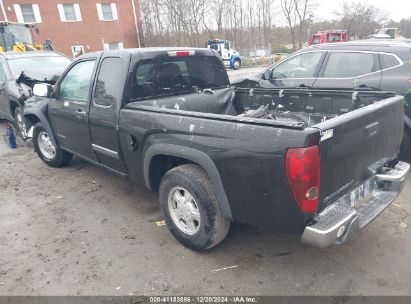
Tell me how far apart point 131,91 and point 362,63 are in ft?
11.2

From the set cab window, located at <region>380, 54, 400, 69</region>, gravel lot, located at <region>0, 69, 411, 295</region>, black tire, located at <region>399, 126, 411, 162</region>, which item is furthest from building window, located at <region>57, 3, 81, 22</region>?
black tire, located at <region>399, 126, 411, 162</region>

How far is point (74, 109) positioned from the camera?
4262mm

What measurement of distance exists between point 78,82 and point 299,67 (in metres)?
3.57

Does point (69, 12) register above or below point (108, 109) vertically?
above

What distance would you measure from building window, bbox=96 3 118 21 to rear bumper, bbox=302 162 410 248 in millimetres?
31090

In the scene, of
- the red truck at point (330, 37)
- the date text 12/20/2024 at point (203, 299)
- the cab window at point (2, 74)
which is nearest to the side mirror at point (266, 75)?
the date text 12/20/2024 at point (203, 299)

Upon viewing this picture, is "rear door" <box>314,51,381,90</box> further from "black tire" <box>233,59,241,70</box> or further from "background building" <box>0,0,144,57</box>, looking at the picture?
"background building" <box>0,0,144,57</box>

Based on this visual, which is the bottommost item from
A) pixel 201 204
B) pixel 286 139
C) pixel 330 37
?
pixel 201 204

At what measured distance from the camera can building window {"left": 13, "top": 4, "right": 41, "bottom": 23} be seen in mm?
26159

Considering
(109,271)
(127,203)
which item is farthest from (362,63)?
(109,271)

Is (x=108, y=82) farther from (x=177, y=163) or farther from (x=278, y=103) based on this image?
(x=278, y=103)

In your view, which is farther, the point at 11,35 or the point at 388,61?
the point at 11,35

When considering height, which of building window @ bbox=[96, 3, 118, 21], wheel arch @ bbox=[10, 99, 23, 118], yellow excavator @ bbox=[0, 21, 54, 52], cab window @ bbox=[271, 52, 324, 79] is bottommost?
wheel arch @ bbox=[10, 99, 23, 118]

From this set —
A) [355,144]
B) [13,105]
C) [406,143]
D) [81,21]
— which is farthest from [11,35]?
[81,21]
